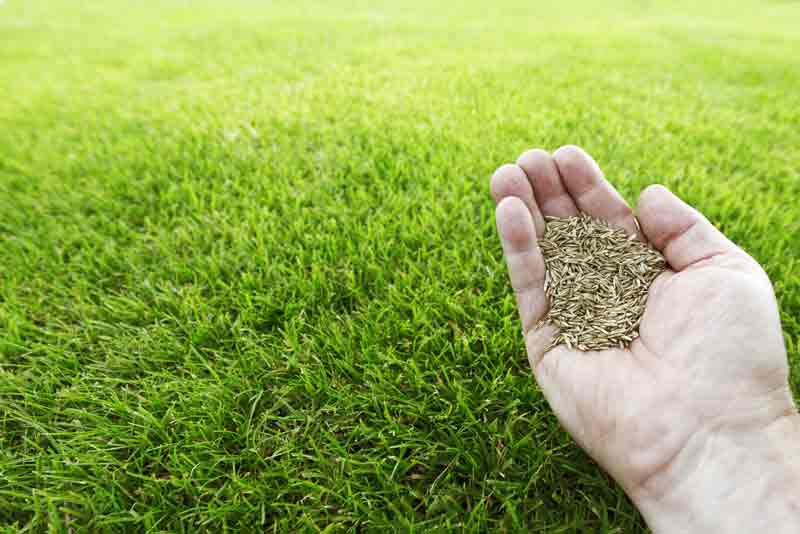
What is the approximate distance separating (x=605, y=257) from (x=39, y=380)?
7.96ft

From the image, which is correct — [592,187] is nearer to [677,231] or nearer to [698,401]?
[677,231]

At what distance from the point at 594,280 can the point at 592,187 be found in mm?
467

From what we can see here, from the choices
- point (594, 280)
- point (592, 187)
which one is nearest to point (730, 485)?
point (594, 280)

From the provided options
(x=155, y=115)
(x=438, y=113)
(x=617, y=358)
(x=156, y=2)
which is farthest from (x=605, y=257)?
(x=156, y=2)

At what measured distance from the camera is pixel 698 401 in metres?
1.32

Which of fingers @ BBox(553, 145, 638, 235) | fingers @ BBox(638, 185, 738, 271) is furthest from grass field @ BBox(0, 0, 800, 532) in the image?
fingers @ BBox(638, 185, 738, 271)

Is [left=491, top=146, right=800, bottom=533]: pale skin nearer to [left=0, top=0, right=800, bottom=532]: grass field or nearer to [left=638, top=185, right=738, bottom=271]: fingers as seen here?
[left=638, top=185, right=738, bottom=271]: fingers

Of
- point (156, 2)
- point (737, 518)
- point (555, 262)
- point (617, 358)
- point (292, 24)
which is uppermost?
point (156, 2)

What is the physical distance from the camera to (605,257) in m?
1.95

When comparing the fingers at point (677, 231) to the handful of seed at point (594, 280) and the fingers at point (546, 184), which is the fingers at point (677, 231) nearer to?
the handful of seed at point (594, 280)

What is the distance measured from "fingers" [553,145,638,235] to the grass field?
1.61ft

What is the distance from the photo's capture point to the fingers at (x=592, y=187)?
2020mm

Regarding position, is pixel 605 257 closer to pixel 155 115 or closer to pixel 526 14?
pixel 155 115

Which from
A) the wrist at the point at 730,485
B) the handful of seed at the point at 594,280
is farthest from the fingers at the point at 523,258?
the wrist at the point at 730,485
